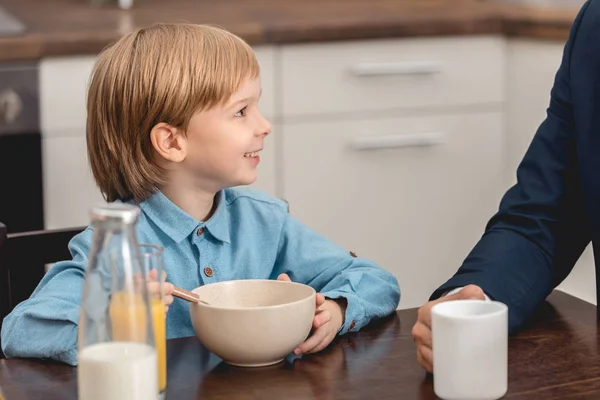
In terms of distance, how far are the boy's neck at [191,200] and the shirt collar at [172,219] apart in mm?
Result: 34

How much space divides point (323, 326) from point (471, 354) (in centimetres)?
24

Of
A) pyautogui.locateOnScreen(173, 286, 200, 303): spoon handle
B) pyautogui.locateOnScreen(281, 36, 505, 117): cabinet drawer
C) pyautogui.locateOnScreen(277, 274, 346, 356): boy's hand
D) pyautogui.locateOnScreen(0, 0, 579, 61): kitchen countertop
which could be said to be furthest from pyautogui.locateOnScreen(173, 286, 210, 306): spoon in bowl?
pyautogui.locateOnScreen(281, 36, 505, 117): cabinet drawer

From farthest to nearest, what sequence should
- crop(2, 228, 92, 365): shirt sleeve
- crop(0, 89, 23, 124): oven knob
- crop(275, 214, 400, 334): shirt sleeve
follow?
crop(0, 89, 23, 124): oven knob < crop(275, 214, 400, 334): shirt sleeve < crop(2, 228, 92, 365): shirt sleeve

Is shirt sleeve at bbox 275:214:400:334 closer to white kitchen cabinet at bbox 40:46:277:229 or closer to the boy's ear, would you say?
the boy's ear

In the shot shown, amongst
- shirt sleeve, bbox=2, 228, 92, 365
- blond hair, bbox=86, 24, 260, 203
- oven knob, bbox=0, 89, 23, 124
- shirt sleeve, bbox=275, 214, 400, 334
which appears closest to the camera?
shirt sleeve, bbox=2, 228, 92, 365

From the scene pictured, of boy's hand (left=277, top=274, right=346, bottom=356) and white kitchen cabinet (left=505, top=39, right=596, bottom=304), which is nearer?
boy's hand (left=277, top=274, right=346, bottom=356)

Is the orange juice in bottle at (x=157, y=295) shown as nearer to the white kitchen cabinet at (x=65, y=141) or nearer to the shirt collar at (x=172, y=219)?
the shirt collar at (x=172, y=219)

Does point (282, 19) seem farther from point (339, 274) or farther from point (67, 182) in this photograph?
point (339, 274)

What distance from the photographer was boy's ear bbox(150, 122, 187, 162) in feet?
4.77

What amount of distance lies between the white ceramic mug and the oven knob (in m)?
1.69

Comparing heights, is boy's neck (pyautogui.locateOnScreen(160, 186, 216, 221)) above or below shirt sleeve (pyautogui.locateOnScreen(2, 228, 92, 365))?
above

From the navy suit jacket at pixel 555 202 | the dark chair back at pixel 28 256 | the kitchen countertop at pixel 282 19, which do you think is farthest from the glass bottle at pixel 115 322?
the kitchen countertop at pixel 282 19

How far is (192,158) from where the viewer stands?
1.48 meters

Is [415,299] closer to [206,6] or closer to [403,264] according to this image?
[403,264]
